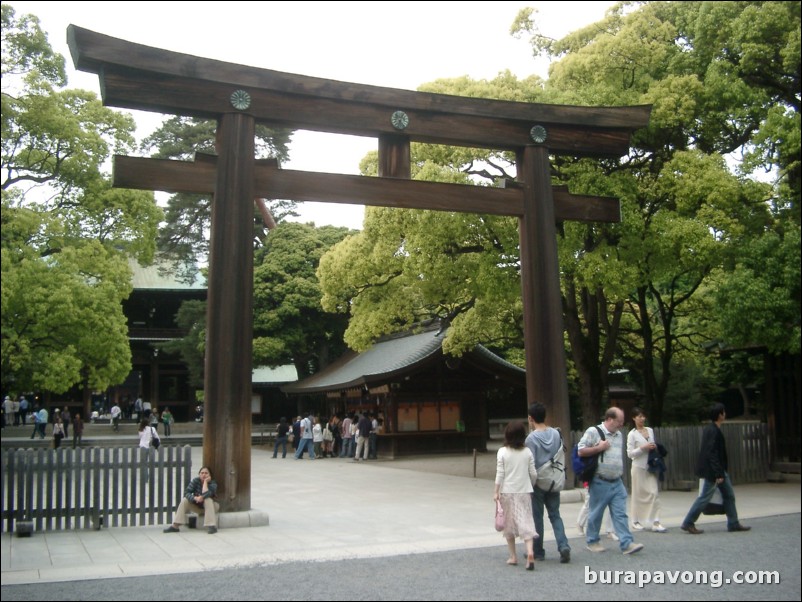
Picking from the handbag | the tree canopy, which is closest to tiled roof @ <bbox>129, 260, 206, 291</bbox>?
the tree canopy

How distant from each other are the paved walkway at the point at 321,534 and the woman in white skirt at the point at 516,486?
0.91 metres

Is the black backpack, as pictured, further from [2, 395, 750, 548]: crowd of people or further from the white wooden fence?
the white wooden fence

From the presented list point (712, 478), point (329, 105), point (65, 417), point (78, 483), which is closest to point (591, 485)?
point (712, 478)

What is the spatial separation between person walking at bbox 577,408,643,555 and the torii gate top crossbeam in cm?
596

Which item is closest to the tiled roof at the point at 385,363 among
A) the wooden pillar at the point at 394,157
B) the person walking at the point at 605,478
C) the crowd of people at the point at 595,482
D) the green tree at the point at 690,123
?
the green tree at the point at 690,123

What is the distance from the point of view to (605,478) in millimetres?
7855

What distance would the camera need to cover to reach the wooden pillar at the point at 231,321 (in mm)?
9883

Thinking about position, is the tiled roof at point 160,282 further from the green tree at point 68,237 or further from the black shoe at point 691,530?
the black shoe at point 691,530

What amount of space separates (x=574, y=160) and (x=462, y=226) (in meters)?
2.72

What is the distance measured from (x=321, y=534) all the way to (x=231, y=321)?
3135 mm

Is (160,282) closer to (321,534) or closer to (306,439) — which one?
(306,439)

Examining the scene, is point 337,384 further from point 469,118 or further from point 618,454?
point 618,454

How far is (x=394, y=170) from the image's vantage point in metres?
11.7

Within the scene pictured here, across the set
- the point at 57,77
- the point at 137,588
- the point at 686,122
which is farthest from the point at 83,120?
the point at 137,588
